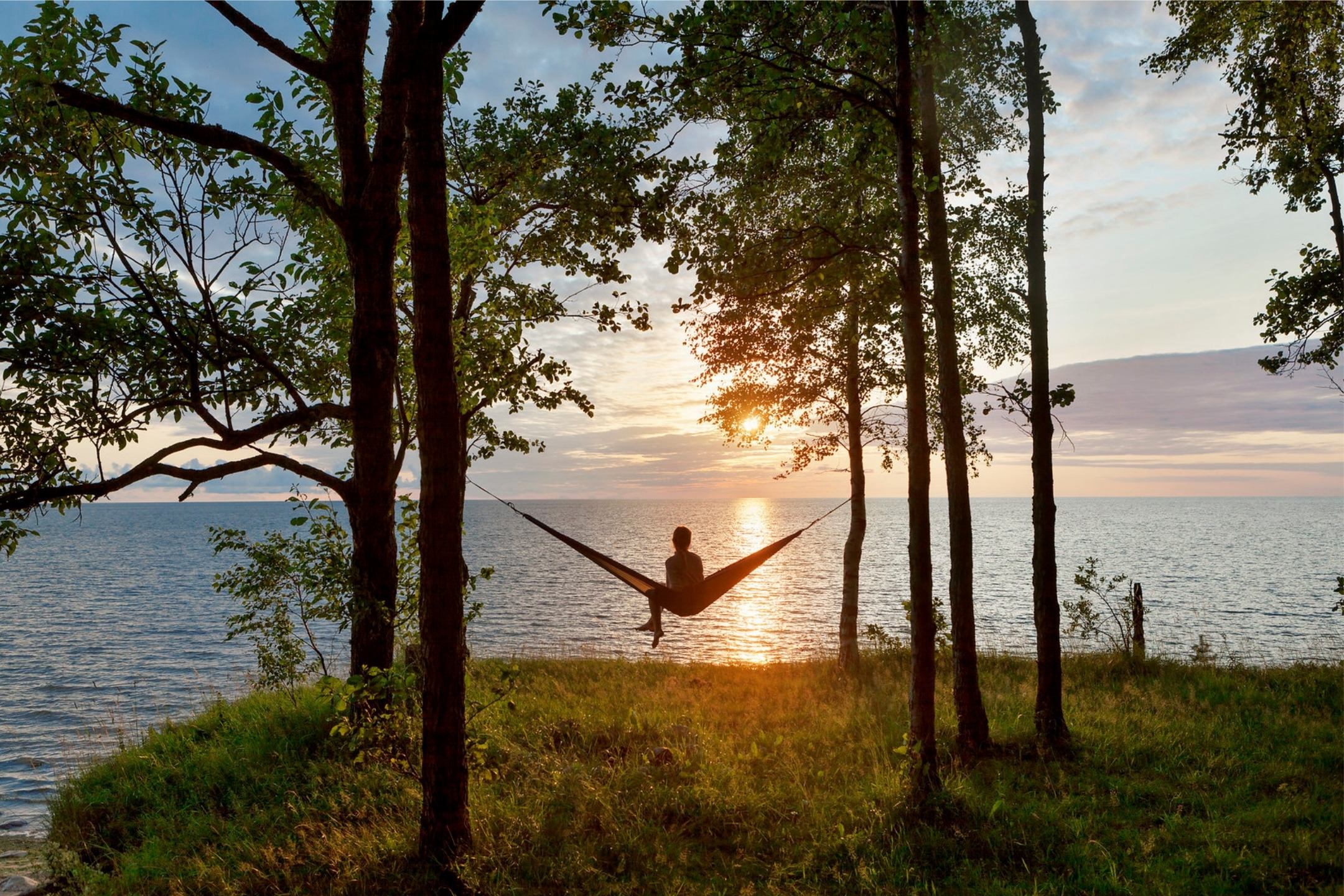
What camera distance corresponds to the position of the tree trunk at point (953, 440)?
23.0 feet

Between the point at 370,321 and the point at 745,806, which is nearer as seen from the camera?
the point at 745,806

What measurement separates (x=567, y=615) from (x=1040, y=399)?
2684 cm

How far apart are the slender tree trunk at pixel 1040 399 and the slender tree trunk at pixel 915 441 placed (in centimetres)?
217

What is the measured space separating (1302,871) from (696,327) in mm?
9861

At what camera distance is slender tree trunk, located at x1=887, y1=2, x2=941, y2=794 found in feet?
20.1

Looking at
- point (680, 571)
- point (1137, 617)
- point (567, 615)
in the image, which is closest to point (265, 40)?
point (680, 571)

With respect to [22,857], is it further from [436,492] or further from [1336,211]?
[1336,211]

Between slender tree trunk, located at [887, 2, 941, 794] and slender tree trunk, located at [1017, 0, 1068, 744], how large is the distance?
2169 millimetres

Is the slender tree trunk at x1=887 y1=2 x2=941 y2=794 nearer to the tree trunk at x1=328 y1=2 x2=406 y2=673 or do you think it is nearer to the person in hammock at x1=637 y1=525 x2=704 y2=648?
the person in hammock at x1=637 y1=525 x2=704 y2=648

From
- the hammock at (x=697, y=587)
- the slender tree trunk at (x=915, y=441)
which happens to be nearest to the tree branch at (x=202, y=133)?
→ the hammock at (x=697, y=587)

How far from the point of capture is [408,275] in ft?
27.8

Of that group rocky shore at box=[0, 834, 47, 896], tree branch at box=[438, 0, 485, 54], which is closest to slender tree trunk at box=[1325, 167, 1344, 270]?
tree branch at box=[438, 0, 485, 54]

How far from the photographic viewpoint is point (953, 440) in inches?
277

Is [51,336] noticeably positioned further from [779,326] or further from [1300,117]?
[1300,117]
